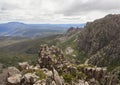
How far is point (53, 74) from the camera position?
9838 cm

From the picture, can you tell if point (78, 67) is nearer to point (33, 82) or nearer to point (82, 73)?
point (82, 73)

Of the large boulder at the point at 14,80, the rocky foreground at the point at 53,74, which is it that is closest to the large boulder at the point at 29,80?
the rocky foreground at the point at 53,74

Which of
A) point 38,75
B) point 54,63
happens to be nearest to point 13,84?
point 38,75

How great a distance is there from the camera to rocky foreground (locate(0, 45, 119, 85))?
9324 centimetres

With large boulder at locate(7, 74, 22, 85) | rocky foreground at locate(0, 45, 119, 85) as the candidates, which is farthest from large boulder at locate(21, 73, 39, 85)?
large boulder at locate(7, 74, 22, 85)

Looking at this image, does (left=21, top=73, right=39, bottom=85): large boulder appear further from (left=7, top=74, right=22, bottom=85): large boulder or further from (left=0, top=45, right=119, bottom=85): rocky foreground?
(left=7, top=74, right=22, bottom=85): large boulder

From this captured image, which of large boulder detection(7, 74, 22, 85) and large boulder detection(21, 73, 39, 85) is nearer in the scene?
large boulder detection(21, 73, 39, 85)

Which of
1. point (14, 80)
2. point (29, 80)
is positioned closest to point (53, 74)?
point (29, 80)

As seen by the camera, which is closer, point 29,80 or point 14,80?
point 29,80

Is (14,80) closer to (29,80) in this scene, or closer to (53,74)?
(29,80)

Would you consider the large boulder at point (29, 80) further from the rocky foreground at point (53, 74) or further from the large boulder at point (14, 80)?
the large boulder at point (14, 80)

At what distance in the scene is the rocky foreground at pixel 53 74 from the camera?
9324 centimetres

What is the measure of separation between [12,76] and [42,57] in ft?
275

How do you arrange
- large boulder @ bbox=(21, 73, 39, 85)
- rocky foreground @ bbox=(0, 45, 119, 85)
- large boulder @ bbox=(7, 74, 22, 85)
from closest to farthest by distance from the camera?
large boulder @ bbox=(21, 73, 39, 85) < large boulder @ bbox=(7, 74, 22, 85) < rocky foreground @ bbox=(0, 45, 119, 85)
